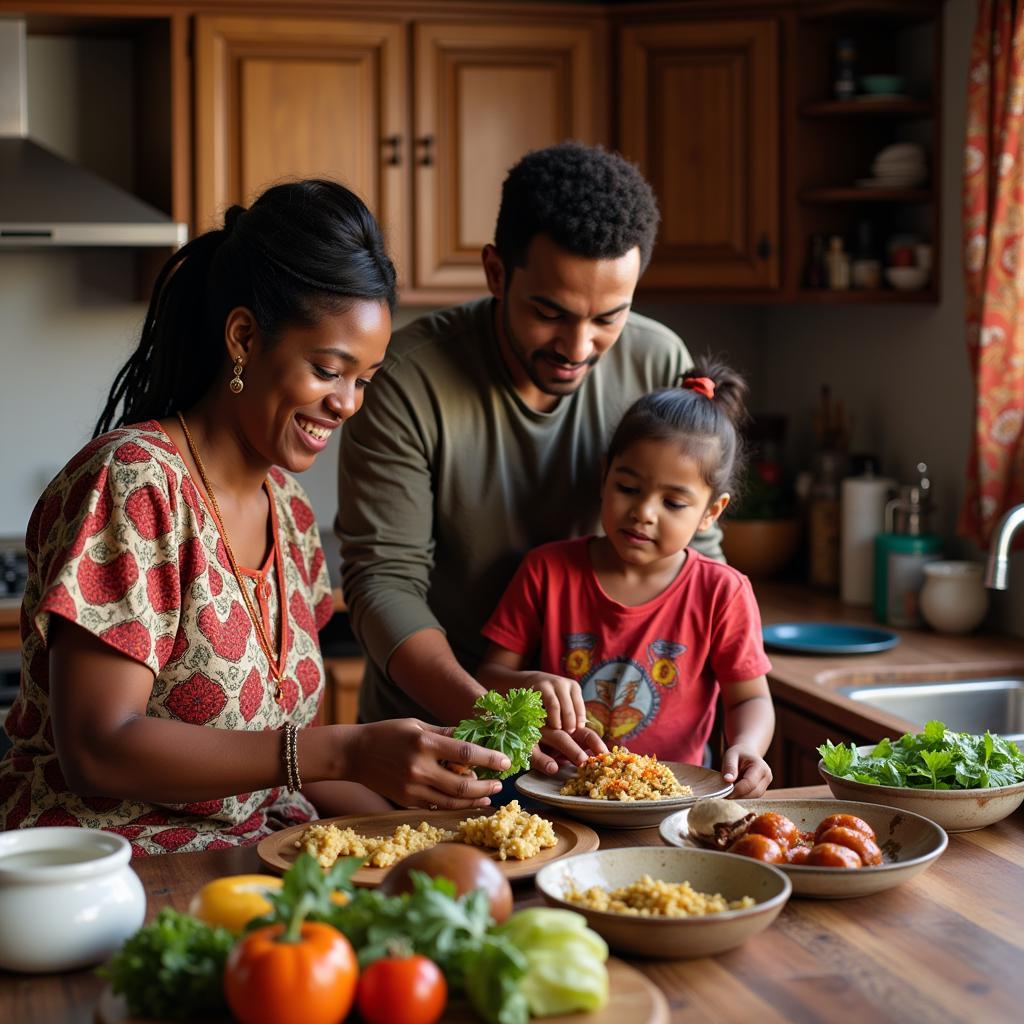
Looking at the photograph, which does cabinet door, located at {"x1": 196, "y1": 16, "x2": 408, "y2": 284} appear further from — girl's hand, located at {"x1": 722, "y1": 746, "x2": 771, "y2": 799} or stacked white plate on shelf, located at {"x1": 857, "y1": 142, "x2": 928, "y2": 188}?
girl's hand, located at {"x1": 722, "y1": 746, "x2": 771, "y2": 799}

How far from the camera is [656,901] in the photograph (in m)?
1.30

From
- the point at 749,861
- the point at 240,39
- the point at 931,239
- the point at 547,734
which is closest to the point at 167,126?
the point at 240,39

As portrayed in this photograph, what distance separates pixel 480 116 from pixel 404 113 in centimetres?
20

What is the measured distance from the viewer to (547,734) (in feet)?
5.86

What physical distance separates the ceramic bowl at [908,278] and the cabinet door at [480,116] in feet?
2.84

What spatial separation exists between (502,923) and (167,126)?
2956 mm

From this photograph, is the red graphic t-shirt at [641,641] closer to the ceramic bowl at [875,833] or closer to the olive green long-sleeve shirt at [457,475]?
the olive green long-sleeve shirt at [457,475]

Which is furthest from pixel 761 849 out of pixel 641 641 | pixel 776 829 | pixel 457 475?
pixel 457 475

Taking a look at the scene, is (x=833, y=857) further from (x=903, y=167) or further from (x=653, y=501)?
(x=903, y=167)

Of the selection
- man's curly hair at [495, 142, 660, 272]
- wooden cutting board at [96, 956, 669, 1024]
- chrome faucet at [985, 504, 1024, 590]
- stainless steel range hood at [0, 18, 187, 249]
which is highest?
stainless steel range hood at [0, 18, 187, 249]

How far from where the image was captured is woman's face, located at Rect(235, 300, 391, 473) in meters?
1.74

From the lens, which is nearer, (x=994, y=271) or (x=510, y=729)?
(x=510, y=729)

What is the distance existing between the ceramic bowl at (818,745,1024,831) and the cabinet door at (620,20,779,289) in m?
2.21

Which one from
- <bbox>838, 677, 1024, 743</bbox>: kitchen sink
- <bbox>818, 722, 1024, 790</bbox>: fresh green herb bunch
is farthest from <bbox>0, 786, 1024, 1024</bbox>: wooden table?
<bbox>838, 677, 1024, 743</bbox>: kitchen sink
